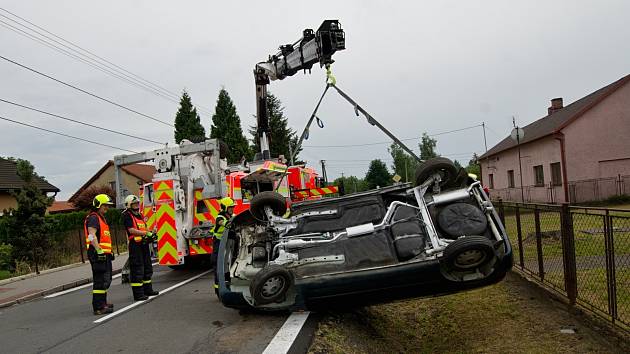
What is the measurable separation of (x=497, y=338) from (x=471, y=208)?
4.78ft

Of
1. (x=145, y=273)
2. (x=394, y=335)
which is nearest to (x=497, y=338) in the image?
(x=394, y=335)

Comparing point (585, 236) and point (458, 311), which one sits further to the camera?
point (458, 311)

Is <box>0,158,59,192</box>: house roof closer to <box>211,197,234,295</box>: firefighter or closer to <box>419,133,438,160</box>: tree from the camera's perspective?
<box>211,197,234,295</box>: firefighter

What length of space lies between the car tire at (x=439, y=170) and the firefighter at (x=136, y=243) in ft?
15.3

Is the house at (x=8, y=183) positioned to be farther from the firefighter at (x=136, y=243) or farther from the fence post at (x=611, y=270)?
the fence post at (x=611, y=270)

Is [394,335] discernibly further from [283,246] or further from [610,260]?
[610,260]

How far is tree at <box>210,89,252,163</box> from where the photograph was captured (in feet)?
114

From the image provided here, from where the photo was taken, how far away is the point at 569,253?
577 centimetres

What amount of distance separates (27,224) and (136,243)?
348 inches

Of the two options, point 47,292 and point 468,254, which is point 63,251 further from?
point 468,254

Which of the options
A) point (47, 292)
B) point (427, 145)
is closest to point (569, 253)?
point (47, 292)

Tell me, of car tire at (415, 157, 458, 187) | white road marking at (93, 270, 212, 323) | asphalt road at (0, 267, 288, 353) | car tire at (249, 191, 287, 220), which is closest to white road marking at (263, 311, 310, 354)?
asphalt road at (0, 267, 288, 353)

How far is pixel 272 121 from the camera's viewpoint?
135 ft

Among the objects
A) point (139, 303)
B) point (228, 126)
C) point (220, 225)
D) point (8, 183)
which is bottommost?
point (139, 303)
